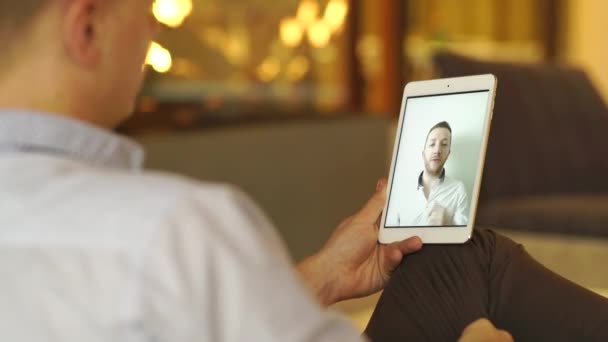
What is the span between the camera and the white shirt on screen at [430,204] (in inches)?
45.6

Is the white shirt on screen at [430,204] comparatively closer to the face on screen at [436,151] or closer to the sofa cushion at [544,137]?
the face on screen at [436,151]

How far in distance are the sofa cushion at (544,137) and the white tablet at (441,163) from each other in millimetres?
1795

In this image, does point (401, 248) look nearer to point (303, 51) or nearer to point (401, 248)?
point (401, 248)

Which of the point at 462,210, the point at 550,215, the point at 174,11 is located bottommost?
the point at 550,215

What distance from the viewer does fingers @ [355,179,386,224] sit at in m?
1.22

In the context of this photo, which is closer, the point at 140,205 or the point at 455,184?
the point at 140,205

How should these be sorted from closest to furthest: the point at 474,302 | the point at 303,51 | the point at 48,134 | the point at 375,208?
the point at 48,134, the point at 474,302, the point at 375,208, the point at 303,51

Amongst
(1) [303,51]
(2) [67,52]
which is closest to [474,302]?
(2) [67,52]

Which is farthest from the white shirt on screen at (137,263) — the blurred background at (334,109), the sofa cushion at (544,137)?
the sofa cushion at (544,137)

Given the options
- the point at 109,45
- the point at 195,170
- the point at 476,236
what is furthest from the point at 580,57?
the point at 109,45

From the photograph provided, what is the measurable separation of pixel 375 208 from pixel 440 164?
0.31 feet

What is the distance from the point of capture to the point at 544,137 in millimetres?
3176

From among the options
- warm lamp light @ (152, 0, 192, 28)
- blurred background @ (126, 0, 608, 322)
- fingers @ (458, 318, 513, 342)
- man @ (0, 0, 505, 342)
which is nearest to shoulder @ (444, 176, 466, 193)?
fingers @ (458, 318, 513, 342)

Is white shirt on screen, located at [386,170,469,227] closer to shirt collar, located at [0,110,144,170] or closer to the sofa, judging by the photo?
shirt collar, located at [0,110,144,170]
